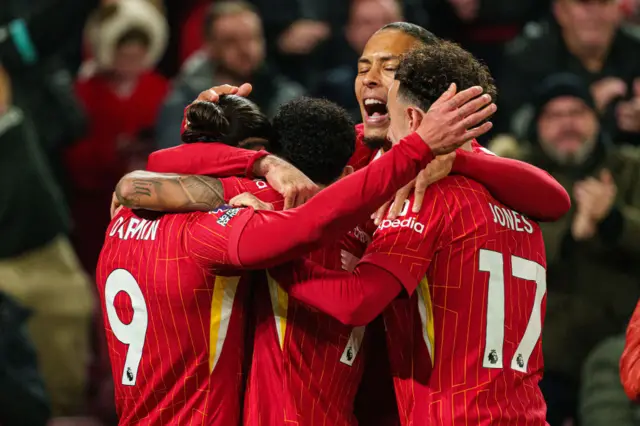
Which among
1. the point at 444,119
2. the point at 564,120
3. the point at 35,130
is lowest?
the point at 35,130

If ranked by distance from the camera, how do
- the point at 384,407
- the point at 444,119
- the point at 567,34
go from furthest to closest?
the point at 567,34, the point at 384,407, the point at 444,119

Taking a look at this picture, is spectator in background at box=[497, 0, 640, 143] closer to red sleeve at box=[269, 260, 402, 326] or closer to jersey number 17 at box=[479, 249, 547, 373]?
jersey number 17 at box=[479, 249, 547, 373]

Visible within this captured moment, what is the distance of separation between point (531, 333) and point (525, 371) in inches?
4.7

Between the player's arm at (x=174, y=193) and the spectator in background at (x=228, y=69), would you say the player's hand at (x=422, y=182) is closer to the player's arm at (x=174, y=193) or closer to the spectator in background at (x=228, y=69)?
the player's arm at (x=174, y=193)

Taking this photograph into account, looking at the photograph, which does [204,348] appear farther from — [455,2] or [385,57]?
[455,2]

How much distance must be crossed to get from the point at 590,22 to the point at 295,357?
4.31 meters

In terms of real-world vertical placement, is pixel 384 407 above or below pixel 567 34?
below

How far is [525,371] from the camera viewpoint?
366 cm

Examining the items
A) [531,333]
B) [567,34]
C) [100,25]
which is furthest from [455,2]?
[531,333]

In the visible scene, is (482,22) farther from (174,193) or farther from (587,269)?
(174,193)

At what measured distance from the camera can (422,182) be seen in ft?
11.7

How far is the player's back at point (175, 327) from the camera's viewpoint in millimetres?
3670

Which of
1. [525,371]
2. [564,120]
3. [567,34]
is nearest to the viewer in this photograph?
[525,371]

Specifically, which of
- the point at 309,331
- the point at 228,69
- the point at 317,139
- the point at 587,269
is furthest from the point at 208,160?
the point at 228,69
